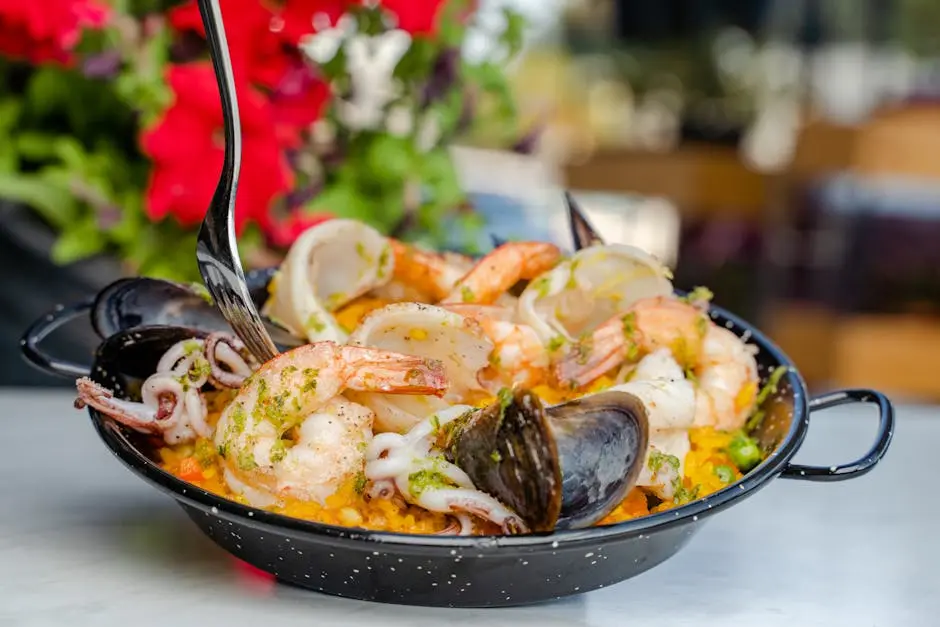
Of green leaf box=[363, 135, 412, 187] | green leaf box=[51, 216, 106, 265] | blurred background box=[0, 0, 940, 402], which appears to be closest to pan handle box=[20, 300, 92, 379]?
green leaf box=[51, 216, 106, 265]

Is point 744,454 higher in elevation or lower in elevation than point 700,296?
lower

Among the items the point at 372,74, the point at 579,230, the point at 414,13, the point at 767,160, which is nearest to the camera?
the point at 579,230

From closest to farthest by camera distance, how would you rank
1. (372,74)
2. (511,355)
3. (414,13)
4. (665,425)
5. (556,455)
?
(556,455) → (665,425) → (511,355) → (414,13) → (372,74)

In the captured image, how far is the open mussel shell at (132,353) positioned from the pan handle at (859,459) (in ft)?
2.30

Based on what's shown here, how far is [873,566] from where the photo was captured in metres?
1.29

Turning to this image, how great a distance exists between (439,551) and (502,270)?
1.91 ft

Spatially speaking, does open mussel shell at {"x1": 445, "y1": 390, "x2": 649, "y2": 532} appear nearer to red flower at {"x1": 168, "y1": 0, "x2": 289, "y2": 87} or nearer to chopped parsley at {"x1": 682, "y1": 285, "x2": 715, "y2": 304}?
chopped parsley at {"x1": 682, "y1": 285, "x2": 715, "y2": 304}

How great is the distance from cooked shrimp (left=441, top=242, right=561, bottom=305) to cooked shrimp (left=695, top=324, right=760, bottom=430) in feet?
0.83

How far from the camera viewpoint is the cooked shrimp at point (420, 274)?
4.82 feet

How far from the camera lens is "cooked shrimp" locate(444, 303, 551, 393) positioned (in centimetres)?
126

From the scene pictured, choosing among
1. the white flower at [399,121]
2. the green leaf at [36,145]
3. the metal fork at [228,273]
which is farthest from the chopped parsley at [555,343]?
the green leaf at [36,145]

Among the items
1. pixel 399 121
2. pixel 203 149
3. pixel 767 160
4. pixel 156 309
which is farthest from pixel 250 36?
pixel 767 160

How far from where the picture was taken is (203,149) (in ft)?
6.06

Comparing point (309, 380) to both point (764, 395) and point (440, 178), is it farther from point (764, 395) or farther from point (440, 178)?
point (440, 178)
